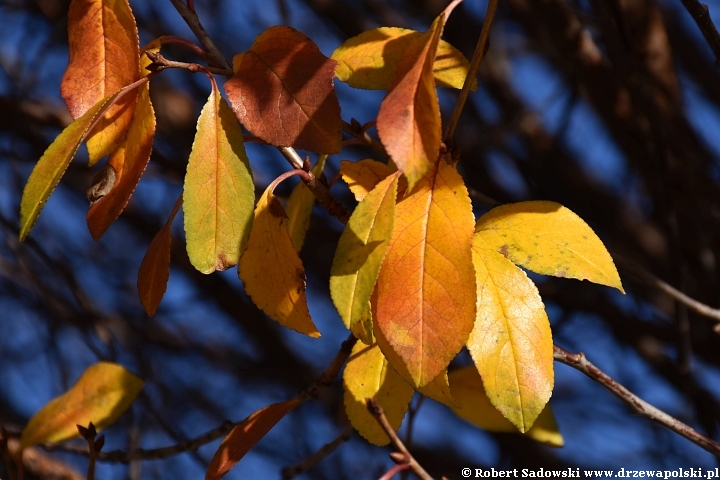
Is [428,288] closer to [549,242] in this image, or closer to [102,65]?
[549,242]

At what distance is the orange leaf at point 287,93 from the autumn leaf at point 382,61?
7cm

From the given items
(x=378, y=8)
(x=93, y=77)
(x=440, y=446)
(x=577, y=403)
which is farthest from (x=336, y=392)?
(x=93, y=77)

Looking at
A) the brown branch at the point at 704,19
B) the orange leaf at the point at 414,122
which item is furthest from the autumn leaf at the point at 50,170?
the brown branch at the point at 704,19

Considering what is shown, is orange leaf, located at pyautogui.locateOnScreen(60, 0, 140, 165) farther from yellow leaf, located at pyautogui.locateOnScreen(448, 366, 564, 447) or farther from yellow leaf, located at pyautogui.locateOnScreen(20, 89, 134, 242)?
yellow leaf, located at pyautogui.locateOnScreen(448, 366, 564, 447)

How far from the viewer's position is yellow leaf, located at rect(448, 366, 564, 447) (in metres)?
0.85

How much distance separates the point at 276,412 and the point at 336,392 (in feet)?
4.05

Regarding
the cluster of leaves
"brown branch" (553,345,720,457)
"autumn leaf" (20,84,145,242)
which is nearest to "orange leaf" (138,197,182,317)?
the cluster of leaves

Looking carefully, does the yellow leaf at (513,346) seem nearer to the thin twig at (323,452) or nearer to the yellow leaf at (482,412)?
the yellow leaf at (482,412)

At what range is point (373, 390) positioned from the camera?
700mm

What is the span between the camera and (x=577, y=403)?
2.00 metres

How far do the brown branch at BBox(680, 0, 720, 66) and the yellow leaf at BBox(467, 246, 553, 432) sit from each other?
12.1 inches

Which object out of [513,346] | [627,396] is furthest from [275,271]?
[627,396]

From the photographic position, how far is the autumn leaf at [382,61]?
609mm

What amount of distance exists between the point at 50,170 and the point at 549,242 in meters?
0.36
